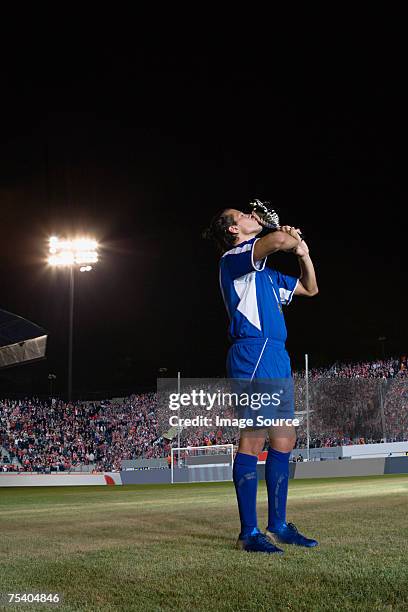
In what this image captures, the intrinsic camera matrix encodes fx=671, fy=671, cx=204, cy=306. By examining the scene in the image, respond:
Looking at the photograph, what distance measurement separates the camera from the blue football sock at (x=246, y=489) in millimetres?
3494

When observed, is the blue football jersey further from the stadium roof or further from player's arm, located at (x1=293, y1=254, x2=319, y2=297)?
the stadium roof

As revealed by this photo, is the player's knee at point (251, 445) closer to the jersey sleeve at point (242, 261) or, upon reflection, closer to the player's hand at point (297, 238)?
the jersey sleeve at point (242, 261)

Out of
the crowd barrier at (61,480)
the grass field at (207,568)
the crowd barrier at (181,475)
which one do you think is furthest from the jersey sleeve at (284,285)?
the crowd barrier at (61,480)

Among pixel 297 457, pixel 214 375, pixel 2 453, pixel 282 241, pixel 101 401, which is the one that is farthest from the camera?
pixel 214 375

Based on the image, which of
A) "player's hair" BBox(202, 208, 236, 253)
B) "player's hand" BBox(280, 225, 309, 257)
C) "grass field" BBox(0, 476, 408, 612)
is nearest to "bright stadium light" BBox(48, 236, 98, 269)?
"grass field" BBox(0, 476, 408, 612)

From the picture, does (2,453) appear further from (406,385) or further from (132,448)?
(406,385)

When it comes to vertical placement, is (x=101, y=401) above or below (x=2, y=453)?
above

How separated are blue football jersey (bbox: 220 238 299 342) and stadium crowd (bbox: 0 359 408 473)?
2209cm

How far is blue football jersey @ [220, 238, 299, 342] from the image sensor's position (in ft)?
12.4

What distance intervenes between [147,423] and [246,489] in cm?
3272

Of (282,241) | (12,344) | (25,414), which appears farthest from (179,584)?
(25,414)

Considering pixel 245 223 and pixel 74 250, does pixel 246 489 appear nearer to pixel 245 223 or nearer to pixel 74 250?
pixel 245 223

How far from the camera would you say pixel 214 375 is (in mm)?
46906

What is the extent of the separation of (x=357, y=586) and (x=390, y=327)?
40365 millimetres
